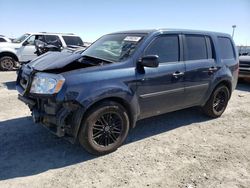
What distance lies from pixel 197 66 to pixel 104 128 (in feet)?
7.52

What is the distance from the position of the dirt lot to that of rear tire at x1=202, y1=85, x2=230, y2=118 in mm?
346

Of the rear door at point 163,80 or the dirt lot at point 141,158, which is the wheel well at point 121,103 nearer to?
the rear door at point 163,80

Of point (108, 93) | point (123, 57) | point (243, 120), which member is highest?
point (123, 57)

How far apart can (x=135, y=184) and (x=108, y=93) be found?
4.24 feet

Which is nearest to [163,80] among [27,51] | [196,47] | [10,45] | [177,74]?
[177,74]

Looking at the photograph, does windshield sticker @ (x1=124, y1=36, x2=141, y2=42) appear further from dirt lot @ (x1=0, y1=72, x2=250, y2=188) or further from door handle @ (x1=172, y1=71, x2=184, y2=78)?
dirt lot @ (x1=0, y1=72, x2=250, y2=188)

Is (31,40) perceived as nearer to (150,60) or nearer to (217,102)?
(217,102)

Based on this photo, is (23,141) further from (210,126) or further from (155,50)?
(210,126)

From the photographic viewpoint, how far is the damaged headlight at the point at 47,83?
348 centimetres

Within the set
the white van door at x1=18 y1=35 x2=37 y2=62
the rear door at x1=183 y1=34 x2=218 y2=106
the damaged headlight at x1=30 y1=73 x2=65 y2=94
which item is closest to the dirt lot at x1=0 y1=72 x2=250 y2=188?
the rear door at x1=183 y1=34 x2=218 y2=106

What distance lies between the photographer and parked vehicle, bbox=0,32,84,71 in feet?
38.8

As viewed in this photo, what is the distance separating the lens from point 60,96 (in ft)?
11.3

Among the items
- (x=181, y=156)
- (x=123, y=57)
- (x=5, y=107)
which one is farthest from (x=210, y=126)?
(x=5, y=107)

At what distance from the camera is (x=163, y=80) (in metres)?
4.44
